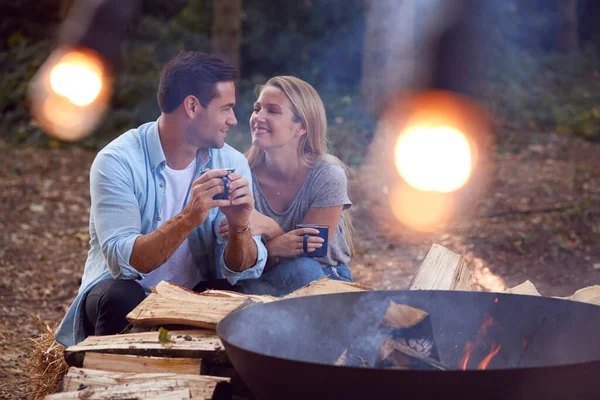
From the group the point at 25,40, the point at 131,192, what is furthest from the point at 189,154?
the point at 25,40

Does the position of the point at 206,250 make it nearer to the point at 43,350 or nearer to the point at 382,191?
the point at 43,350

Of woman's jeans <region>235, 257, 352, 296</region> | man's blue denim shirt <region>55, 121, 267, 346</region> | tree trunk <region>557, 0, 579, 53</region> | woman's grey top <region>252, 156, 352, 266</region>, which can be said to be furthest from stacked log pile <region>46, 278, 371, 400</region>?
tree trunk <region>557, 0, 579, 53</region>

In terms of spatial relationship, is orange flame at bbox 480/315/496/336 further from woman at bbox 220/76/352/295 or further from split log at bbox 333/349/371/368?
woman at bbox 220/76/352/295

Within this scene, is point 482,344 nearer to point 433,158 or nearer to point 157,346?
point 157,346

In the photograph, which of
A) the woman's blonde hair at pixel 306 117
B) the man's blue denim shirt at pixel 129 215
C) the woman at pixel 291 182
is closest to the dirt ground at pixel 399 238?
the man's blue denim shirt at pixel 129 215

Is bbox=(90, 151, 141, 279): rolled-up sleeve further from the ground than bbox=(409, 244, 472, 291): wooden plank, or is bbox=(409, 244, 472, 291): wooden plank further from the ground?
bbox=(90, 151, 141, 279): rolled-up sleeve

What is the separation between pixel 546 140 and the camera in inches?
391

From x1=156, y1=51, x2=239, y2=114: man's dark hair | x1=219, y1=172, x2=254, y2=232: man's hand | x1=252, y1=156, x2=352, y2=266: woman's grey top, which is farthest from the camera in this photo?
x1=252, y1=156, x2=352, y2=266: woman's grey top

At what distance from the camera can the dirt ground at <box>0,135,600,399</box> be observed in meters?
5.36

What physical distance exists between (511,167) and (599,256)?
2819 millimetres

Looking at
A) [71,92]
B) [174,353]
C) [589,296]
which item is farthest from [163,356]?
[71,92]

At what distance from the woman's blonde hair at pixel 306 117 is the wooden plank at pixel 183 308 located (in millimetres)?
1157

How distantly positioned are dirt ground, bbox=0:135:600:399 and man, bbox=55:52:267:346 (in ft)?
3.14

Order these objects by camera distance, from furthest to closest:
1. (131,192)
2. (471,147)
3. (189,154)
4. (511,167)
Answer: (471,147) < (511,167) < (189,154) < (131,192)
